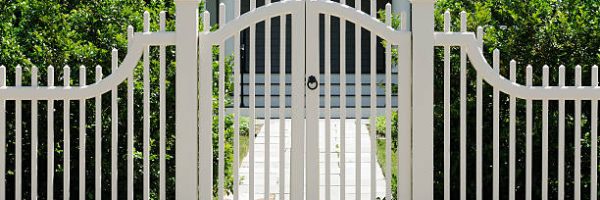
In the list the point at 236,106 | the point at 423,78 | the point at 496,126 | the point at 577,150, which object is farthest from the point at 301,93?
the point at 577,150

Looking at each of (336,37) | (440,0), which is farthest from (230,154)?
(336,37)

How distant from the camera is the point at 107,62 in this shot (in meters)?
6.15

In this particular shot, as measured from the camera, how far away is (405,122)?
17.6 ft

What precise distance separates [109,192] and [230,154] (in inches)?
36.5

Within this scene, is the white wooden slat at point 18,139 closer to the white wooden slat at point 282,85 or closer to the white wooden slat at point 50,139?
the white wooden slat at point 50,139

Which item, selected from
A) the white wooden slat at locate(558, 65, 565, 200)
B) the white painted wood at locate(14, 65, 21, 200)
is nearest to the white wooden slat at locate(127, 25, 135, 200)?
the white painted wood at locate(14, 65, 21, 200)

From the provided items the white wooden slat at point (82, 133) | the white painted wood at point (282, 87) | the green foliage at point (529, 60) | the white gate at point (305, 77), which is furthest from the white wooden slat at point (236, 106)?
the green foliage at point (529, 60)

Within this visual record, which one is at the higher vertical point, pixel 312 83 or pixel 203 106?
pixel 312 83

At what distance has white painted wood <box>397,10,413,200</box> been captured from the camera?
17.5ft

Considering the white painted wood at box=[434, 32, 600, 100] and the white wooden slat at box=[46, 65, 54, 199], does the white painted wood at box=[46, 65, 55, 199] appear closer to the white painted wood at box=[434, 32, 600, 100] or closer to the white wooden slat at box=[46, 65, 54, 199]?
the white wooden slat at box=[46, 65, 54, 199]

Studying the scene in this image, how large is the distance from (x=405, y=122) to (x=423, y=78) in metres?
0.30

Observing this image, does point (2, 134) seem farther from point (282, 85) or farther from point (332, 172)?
point (332, 172)

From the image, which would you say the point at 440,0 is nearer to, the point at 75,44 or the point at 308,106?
the point at 308,106

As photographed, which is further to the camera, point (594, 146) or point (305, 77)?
point (594, 146)
